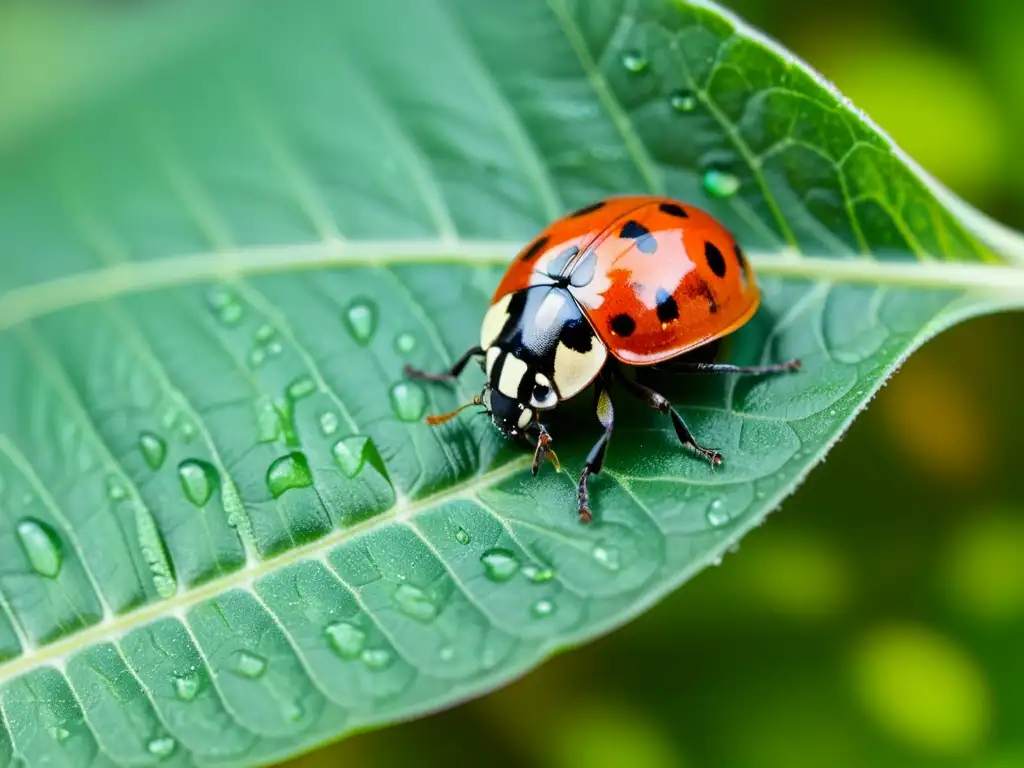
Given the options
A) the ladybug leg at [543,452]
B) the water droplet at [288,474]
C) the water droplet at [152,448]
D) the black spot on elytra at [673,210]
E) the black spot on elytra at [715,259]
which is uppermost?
the black spot on elytra at [673,210]

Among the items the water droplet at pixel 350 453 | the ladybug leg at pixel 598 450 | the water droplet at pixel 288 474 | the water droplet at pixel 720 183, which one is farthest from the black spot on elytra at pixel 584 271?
the water droplet at pixel 288 474

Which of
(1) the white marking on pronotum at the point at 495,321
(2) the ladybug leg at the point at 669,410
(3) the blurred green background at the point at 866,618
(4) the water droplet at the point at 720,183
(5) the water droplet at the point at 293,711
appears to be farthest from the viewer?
(3) the blurred green background at the point at 866,618

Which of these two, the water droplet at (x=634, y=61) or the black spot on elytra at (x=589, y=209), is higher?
the water droplet at (x=634, y=61)

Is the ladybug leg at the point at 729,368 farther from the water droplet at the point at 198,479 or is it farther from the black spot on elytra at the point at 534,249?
the water droplet at the point at 198,479

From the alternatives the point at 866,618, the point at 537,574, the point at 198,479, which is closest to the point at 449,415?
the point at 537,574

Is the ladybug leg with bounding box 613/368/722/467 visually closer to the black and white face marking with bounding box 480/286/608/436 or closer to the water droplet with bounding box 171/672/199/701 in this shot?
the black and white face marking with bounding box 480/286/608/436
